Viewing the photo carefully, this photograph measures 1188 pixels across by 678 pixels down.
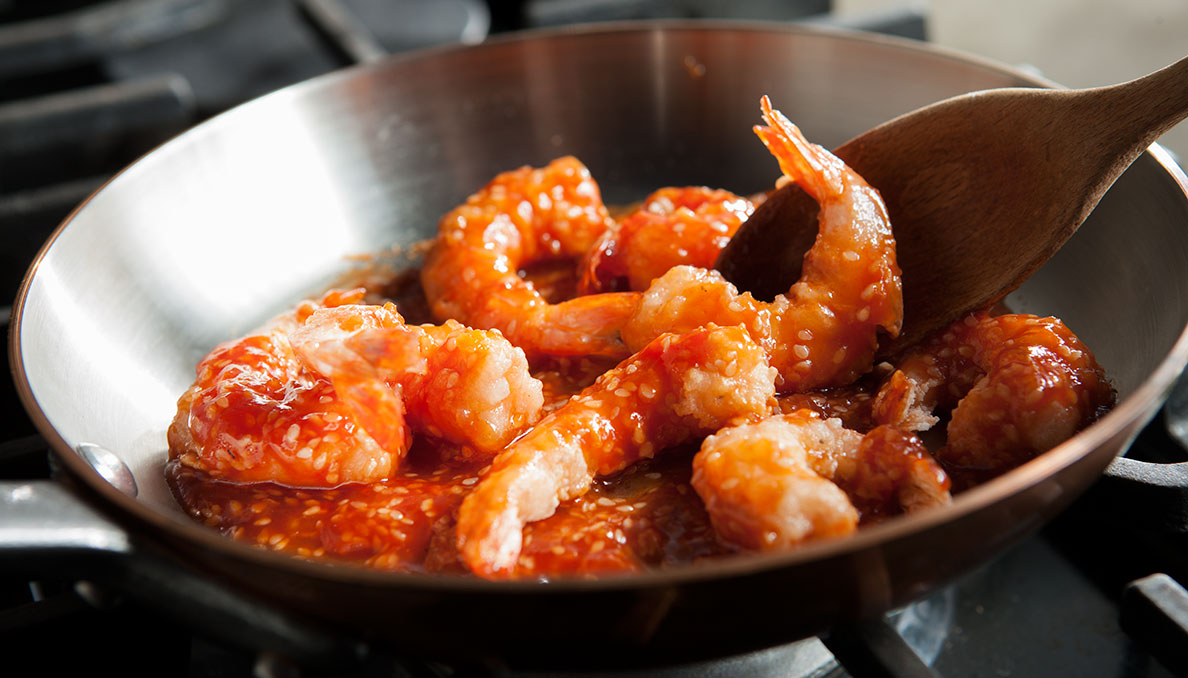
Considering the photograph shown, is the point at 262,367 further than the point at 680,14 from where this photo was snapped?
No

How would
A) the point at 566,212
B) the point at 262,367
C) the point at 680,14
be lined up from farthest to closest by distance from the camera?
1. the point at 680,14
2. the point at 566,212
3. the point at 262,367

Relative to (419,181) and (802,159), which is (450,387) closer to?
(802,159)

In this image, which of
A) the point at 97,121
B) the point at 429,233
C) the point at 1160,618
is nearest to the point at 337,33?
the point at 97,121

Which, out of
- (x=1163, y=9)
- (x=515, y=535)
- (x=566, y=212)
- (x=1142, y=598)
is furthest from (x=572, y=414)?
(x=1163, y=9)

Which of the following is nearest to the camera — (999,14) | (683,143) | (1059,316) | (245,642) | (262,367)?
(245,642)

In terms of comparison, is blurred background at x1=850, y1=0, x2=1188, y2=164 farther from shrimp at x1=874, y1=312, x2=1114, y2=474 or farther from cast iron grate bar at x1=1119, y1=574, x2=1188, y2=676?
cast iron grate bar at x1=1119, y1=574, x2=1188, y2=676

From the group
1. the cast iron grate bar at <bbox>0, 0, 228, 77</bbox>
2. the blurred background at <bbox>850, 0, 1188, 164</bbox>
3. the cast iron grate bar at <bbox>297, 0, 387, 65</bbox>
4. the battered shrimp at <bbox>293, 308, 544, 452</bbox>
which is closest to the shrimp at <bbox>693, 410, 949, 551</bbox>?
the battered shrimp at <bbox>293, 308, 544, 452</bbox>

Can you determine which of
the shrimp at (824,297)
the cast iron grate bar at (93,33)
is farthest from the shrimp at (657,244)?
the cast iron grate bar at (93,33)

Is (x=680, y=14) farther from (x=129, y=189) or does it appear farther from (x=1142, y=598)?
(x=1142, y=598)
